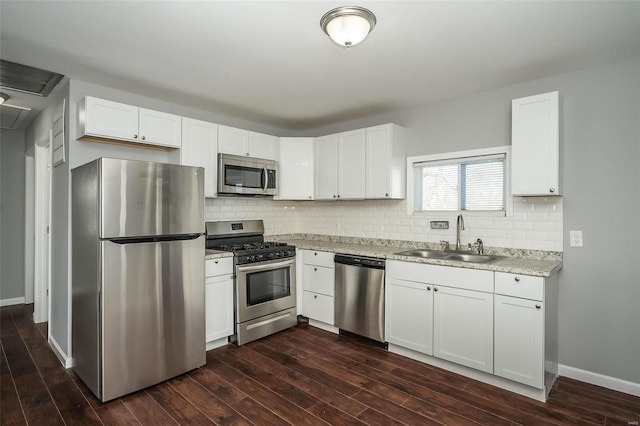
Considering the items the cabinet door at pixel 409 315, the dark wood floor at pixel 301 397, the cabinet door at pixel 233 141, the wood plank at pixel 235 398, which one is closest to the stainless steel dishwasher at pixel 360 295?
the cabinet door at pixel 409 315

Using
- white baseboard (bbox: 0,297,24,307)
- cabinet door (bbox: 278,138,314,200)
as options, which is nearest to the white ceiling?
cabinet door (bbox: 278,138,314,200)

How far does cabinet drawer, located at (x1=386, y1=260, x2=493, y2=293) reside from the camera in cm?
269

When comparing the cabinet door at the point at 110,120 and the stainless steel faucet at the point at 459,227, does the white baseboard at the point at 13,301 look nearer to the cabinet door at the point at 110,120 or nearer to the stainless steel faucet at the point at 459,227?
the cabinet door at the point at 110,120

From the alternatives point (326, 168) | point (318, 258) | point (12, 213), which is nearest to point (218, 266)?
point (318, 258)

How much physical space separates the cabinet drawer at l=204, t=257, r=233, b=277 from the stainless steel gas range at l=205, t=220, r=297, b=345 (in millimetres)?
58

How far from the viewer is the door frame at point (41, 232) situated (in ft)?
13.4

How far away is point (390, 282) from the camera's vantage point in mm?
3258

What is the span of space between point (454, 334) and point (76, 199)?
3.26 m

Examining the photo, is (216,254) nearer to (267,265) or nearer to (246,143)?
(267,265)

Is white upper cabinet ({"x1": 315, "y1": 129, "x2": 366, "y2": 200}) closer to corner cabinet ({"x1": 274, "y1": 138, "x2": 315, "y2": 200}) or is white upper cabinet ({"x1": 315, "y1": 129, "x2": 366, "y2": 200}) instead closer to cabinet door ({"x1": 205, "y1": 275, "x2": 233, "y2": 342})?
corner cabinet ({"x1": 274, "y1": 138, "x2": 315, "y2": 200})

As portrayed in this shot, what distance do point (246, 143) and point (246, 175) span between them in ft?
1.27

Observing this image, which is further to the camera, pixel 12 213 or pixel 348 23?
pixel 12 213

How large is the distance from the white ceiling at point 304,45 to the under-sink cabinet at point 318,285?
1.74 meters

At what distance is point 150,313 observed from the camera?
260cm
